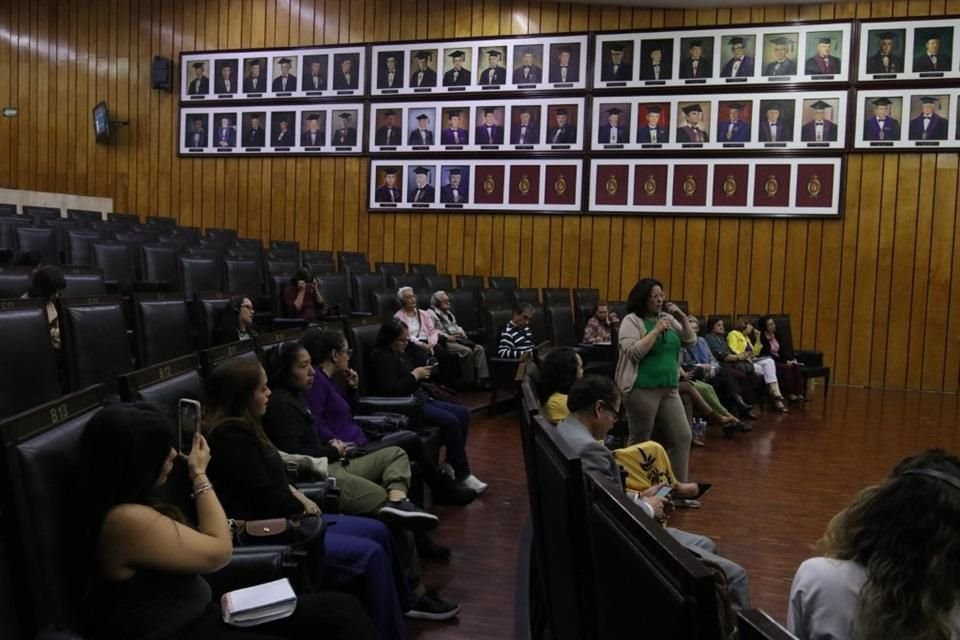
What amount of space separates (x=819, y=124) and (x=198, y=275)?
7.21 m

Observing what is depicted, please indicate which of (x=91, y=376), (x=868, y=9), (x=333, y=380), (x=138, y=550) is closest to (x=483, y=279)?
(x=868, y=9)

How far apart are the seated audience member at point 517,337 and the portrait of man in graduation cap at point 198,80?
8.16m

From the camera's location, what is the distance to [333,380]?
4340 mm

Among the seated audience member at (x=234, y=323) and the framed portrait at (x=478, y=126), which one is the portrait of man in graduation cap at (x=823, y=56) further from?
the seated audience member at (x=234, y=323)

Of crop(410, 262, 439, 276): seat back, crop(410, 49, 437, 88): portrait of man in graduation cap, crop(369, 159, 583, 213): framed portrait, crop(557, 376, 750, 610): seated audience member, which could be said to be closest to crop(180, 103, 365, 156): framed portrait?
crop(369, 159, 583, 213): framed portrait

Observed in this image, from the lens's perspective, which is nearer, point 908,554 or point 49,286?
point 908,554

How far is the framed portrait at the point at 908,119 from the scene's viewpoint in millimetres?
9336

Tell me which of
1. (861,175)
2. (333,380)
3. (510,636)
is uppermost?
(861,175)

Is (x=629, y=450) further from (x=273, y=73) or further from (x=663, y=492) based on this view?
(x=273, y=73)

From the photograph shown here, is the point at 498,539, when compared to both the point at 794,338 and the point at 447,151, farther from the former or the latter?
the point at 447,151

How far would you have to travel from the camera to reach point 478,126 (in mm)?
11195

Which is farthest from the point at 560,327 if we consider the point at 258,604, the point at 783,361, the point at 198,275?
the point at 258,604

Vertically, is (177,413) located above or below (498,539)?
above

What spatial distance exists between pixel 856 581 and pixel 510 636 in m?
1.76
